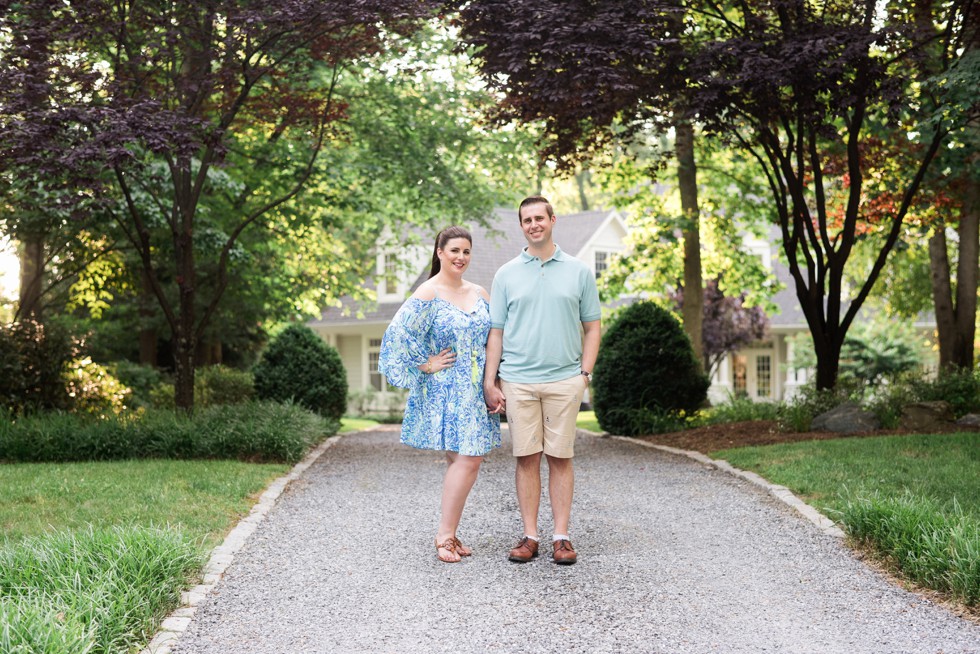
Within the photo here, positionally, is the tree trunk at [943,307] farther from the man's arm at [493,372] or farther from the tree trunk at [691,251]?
the man's arm at [493,372]

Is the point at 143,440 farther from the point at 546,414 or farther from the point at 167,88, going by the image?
the point at 546,414

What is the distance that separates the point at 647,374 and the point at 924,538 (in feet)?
25.6

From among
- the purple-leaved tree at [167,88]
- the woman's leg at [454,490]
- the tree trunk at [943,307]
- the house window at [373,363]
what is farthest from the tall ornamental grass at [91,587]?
the house window at [373,363]

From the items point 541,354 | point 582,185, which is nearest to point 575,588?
point 541,354

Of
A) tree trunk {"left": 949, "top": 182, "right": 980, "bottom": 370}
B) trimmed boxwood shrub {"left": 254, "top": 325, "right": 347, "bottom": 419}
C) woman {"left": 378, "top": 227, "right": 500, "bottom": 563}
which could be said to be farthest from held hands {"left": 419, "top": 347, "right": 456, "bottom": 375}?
tree trunk {"left": 949, "top": 182, "right": 980, "bottom": 370}

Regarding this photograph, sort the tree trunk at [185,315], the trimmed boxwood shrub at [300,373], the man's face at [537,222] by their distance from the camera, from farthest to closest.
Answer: the trimmed boxwood shrub at [300,373] < the tree trunk at [185,315] < the man's face at [537,222]

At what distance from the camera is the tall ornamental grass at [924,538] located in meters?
4.82

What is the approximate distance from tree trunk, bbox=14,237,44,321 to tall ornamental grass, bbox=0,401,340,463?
642cm

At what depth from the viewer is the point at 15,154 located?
329 inches

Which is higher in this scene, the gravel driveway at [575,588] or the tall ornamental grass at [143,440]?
the tall ornamental grass at [143,440]

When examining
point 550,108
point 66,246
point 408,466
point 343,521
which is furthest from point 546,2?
point 66,246

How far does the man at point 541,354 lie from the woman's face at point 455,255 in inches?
9.2

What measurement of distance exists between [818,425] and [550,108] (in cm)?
479

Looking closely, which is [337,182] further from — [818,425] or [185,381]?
[818,425]
